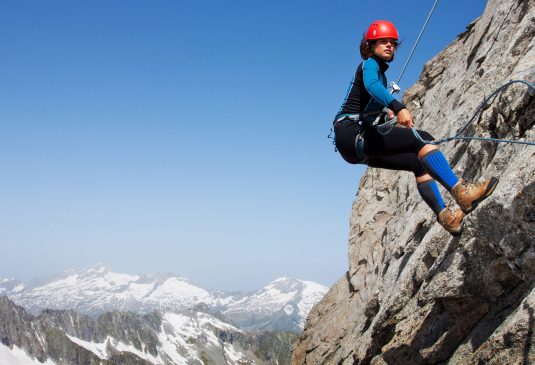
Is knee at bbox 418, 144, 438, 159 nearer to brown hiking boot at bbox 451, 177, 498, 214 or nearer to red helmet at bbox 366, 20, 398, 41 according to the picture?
brown hiking boot at bbox 451, 177, 498, 214

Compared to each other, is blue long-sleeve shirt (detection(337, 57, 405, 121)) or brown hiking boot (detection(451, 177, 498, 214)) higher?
blue long-sleeve shirt (detection(337, 57, 405, 121))

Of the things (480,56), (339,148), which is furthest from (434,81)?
(339,148)

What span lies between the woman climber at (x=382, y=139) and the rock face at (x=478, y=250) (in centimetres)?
67

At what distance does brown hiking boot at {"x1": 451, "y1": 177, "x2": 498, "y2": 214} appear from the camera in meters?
8.26

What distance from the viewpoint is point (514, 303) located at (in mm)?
8117

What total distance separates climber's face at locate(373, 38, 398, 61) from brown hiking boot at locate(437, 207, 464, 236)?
331 centimetres

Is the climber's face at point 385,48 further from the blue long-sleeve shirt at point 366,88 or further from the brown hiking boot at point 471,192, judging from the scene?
the brown hiking boot at point 471,192

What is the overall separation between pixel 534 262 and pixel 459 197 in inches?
68.4

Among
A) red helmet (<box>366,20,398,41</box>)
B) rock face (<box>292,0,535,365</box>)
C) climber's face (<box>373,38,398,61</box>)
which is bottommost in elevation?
rock face (<box>292,0,535,365</box>)

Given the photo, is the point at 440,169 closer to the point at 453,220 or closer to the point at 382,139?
the point at 453,220

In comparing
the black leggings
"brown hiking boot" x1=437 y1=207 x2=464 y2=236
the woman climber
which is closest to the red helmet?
the woman climber

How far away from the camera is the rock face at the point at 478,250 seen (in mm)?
7645

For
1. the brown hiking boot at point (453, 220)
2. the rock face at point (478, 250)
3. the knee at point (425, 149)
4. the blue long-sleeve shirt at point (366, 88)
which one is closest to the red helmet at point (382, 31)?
the blue long-sleeve shirt at point (366, 88)

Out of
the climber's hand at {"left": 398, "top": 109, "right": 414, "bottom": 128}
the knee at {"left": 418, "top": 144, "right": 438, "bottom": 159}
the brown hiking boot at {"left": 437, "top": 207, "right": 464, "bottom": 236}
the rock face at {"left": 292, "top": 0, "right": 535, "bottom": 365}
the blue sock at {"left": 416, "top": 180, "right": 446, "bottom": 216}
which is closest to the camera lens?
the rock face at {"left": 292, "top": 0, "right": 535, "bottom": 365}
